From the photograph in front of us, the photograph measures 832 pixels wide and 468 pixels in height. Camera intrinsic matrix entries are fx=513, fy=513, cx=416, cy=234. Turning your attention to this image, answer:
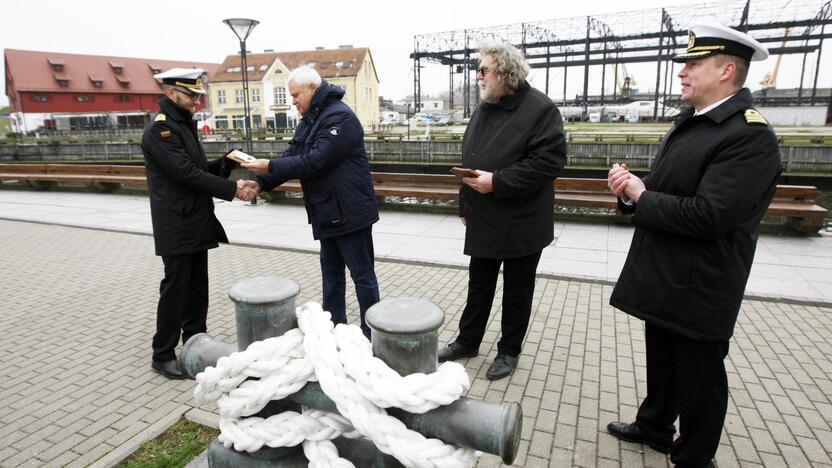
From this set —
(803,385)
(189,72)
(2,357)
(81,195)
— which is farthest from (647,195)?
(81,195)

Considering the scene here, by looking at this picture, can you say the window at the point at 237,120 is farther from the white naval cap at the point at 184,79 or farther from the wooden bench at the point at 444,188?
the white naval cap at the point at 184,79

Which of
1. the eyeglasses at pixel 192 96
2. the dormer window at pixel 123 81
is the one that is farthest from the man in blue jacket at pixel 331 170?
the dormer window at pixel 123 81

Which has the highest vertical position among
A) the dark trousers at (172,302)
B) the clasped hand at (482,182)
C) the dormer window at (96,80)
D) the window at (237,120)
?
the dormer window at (96,80)

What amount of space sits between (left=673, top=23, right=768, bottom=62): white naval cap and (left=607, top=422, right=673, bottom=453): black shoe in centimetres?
201

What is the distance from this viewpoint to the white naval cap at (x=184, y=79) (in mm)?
3609

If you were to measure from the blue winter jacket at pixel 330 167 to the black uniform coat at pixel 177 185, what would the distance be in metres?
0.50

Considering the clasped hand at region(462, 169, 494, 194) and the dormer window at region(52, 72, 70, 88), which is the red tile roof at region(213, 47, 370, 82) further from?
the clasped hand at region(462, 169, 494, 194)

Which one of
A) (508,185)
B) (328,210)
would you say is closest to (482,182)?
(508,185)

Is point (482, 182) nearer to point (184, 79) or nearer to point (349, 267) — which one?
Result: point (349, 267)

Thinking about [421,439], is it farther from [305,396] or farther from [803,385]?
[803,385]

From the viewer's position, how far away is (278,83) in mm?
58500

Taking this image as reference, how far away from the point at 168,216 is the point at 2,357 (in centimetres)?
196

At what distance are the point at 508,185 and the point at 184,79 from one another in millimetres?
2387

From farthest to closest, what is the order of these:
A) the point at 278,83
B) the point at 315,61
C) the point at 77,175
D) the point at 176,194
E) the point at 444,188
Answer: the point at 278,83
the point at 315,61
the point at 77,175
the point at 444,188
the point at 176,194
